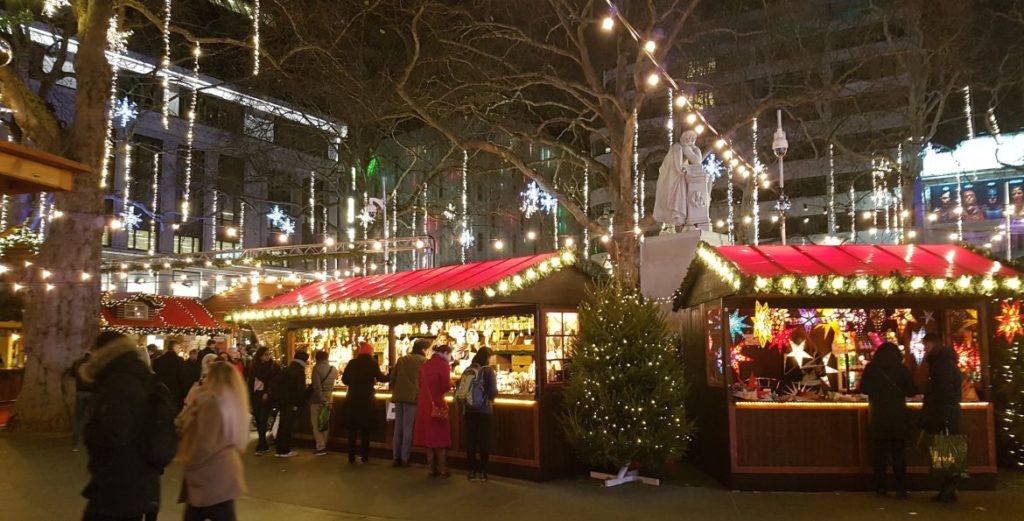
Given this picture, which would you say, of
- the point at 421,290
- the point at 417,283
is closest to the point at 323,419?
the point at 417,283

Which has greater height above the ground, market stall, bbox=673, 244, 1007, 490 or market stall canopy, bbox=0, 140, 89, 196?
market stall canopy, bbox=0, 140, 89, 196

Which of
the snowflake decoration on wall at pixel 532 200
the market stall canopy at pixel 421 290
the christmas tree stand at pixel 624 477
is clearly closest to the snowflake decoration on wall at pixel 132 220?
the snowflake decoration on wall at pixel 532 200

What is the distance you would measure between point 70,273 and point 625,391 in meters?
10.9

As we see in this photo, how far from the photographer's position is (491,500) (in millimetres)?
8422

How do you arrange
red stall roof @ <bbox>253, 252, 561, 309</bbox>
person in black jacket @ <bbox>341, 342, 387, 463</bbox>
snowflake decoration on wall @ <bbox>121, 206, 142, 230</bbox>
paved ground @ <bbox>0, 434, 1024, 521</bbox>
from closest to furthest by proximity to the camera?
paved ground @ <bbox>0, 434, 1024, 521</bbox>
red stall roof @ <bbox>253, 252, 561, 309</bbox>
person in black jacket @ <bbox>341, 342, 387, 463</bbox>
snowflake decoration on wall @ <bbox>121, 206, 142, 230</bbox>

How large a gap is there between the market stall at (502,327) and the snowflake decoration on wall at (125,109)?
49.5 feet

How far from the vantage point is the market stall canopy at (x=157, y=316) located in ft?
80.5

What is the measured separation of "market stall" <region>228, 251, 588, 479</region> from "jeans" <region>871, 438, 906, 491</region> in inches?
143

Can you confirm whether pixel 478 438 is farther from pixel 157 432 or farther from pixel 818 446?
pixel 157 432

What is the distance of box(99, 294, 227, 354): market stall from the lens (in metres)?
24.6

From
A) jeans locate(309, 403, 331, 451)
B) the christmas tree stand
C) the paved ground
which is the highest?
jeans locate(309, 403, 331, 451)

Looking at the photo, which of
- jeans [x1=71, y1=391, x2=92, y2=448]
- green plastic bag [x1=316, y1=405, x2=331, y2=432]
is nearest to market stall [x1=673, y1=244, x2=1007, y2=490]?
green plastic bag [x1=316, y1=405, x2=331, y2=432]

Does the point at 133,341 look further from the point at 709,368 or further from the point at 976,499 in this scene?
the point at 976,499

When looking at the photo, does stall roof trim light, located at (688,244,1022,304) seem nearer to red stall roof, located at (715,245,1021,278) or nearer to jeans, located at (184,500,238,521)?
red stall roof, located at (715,245,1021,278)
